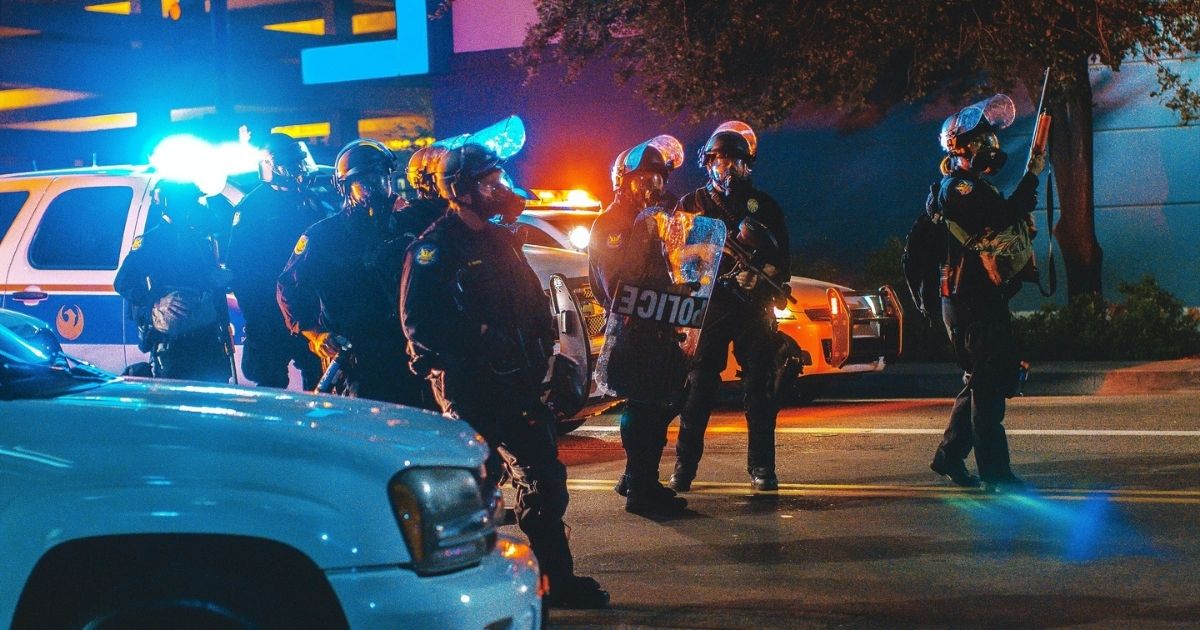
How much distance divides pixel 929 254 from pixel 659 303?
1.68 metres

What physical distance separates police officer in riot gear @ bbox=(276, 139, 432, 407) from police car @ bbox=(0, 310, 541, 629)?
9.31 feet

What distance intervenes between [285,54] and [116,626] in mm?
22313

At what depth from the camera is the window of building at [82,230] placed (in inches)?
360

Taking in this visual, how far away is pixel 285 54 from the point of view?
82.1 ft

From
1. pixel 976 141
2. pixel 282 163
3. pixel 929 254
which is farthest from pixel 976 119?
pixel 282 163

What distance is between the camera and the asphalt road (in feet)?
18.8

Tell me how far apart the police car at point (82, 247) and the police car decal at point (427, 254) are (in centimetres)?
329

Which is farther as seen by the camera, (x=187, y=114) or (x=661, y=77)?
(x=661, y=77)

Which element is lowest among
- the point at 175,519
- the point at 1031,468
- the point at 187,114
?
the point at 1031,468

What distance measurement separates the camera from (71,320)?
359 inches

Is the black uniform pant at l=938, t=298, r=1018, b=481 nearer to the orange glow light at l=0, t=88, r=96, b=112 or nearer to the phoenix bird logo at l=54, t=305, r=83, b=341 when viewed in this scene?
the phoenix bird logo at l=54, t=305, r=83, b=341

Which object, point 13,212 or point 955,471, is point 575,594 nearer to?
point 955,471

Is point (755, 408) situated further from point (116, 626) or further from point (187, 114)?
point (187, 114)

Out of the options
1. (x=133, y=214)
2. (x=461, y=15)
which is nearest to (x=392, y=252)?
(x=133, y=214)
